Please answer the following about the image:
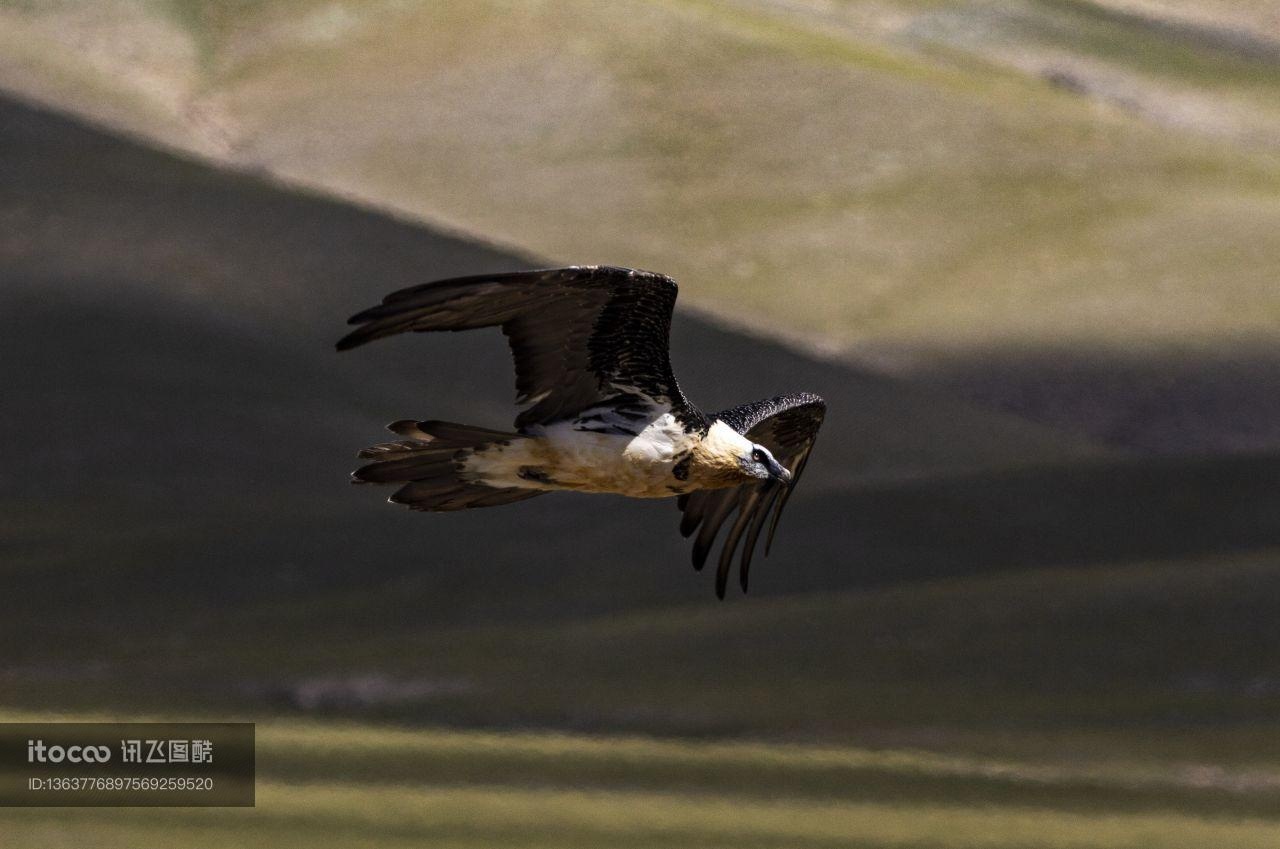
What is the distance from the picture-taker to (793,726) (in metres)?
29.5

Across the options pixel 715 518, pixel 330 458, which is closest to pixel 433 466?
pixel 715 518

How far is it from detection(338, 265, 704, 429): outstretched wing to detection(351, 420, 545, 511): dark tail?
0.41 metres

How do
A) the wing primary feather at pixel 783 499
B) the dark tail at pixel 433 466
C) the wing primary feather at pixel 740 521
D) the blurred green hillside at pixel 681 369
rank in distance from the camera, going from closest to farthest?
the dark tail at pixel 433 466, the wing primary feather at pixel 783 499, the wing primary feather at pixel 740 521, the blurred green hillside at pixel 681 369

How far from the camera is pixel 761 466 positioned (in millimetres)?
12906

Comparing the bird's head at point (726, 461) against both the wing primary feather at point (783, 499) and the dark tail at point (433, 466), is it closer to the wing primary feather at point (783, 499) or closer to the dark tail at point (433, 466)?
the dark tail at point (433, 466)

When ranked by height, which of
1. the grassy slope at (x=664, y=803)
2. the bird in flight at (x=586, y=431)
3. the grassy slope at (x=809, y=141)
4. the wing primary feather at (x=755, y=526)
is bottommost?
the grassy slope at (x=664, y=803)

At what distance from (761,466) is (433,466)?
1968mm

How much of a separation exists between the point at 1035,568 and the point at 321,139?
55.8 feet

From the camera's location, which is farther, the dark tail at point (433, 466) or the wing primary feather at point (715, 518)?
the wing primary feather at point (715, 518)

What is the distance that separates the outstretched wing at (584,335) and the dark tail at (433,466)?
41cm

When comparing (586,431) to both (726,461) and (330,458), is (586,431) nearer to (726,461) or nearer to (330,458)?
(726,461)

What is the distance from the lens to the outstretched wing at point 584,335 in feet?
38.8

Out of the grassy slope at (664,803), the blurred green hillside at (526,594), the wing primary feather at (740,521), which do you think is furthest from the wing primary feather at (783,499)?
the blurred green hillside at (526,594)

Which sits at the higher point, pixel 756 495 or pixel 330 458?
pixel 330 458
